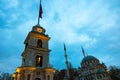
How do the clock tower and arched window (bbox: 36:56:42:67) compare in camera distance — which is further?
arched window (bbox: 36:56:42:67)

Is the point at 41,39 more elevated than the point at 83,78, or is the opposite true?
the point at 41,39

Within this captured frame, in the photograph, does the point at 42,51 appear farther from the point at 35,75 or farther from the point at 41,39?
the point at 35,75

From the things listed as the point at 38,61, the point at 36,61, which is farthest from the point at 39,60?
the point at 36,61

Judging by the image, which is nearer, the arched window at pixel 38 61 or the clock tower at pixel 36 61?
the clock tower at pixel 36 61

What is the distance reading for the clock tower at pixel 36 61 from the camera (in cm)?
2109

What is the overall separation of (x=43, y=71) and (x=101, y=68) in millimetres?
56896

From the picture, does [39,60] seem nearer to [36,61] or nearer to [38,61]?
[38,61]

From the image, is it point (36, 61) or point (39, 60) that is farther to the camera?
point (39, 60)

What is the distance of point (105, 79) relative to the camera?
62.6m

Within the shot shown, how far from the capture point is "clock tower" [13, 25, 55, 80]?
2109 cm

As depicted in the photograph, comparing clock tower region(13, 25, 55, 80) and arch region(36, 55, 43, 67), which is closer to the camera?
clock tower region(13, 25, 55, 80)

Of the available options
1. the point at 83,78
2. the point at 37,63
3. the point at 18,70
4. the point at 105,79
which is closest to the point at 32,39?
the point at 37,63

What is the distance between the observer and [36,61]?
23.3 metres

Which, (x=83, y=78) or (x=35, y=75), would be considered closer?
(x=35, y=75)
